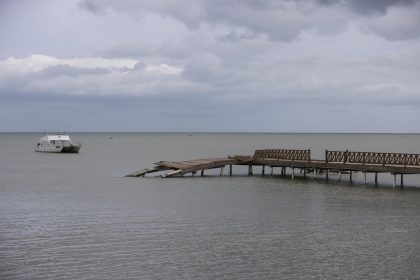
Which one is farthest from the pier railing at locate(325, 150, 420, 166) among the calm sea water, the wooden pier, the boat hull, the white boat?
the white boat

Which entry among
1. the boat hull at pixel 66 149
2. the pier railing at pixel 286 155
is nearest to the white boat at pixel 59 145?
the boat hull at pixel 66 149

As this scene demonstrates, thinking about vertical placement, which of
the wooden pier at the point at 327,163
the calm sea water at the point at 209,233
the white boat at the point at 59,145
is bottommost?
the calm sea water at the point at 209,233

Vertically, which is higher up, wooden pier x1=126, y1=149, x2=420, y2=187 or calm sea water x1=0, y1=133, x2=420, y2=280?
wooden pier x1=126, y1=149, x2=420, y2=187

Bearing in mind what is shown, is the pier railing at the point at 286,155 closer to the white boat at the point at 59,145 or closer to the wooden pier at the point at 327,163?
the wooden pier at the point at 327,163

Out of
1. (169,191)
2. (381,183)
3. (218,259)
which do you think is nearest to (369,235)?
(218,259)

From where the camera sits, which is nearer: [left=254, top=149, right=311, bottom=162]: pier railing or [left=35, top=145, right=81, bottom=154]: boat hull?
[left=254, top=149, right=311, bottom=162]: pier railing

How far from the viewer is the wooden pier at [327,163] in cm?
4862

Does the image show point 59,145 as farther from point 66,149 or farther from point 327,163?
point 327,163

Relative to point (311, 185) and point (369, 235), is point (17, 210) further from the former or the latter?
point (311, 185)

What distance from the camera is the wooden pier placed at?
160ft

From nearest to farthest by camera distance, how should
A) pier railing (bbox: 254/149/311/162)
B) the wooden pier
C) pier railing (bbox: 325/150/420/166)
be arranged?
pier railing (bbox: 325/150/420/166)
the wooden pier
pier railing (bbox: 254/149/311/162)

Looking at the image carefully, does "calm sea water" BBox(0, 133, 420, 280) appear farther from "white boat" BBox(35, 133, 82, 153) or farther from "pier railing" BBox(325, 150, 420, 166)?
"white boat" BBox(35, 133, 82, 153)

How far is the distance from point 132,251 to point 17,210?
609 inches

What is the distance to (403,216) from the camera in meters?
34.2
